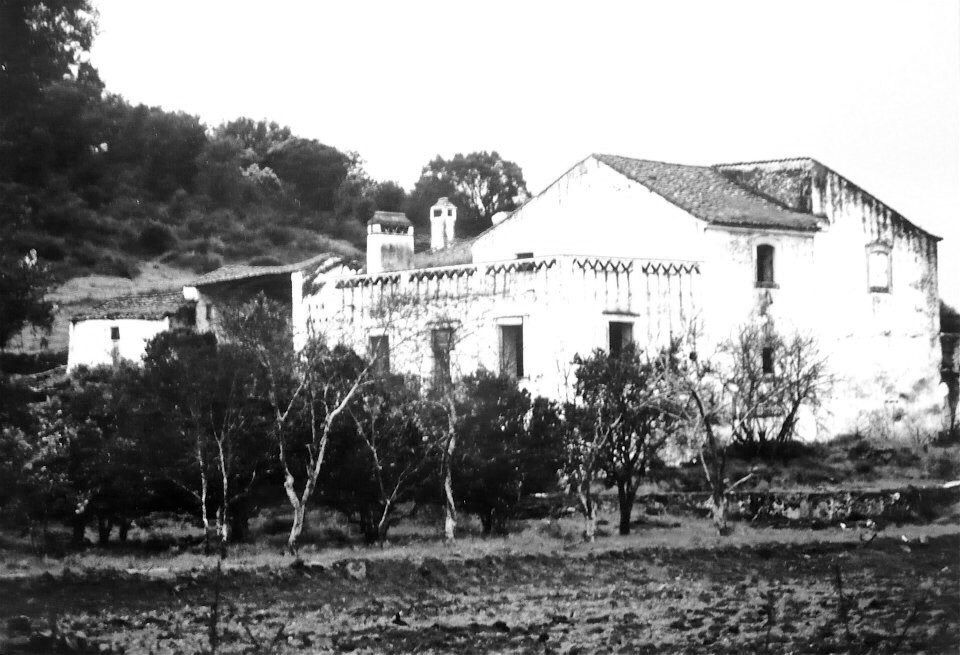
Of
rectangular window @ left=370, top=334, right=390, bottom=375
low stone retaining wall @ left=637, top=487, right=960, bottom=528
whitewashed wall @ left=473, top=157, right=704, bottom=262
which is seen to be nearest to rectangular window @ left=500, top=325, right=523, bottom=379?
whitewashed wall @ left=473, top=157, right=704, bottom=262

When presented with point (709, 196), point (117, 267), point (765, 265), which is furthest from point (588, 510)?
point (117, 267)

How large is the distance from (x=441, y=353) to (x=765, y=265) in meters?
6.70

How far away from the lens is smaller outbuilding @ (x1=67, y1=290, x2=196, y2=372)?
31.0 m

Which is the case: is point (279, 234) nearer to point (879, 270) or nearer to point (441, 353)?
point (441, 353)

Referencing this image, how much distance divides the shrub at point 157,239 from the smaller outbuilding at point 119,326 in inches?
96.4

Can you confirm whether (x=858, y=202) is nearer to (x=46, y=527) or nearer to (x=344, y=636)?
(x=46, y=527)

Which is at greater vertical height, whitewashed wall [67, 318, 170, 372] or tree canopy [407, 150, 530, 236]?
tree canopy [407, 150, 530, 236]

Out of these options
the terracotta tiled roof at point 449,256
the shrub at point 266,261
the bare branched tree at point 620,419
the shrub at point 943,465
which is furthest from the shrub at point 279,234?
the shrub at point 943,465

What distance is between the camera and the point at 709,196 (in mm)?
27688

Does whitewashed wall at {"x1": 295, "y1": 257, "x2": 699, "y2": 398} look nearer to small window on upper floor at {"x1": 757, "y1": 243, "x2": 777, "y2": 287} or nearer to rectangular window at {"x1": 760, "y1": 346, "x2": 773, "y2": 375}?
rectangular window at {"x1": 760, "y1": 346, "x2": 773, "y2": 375}

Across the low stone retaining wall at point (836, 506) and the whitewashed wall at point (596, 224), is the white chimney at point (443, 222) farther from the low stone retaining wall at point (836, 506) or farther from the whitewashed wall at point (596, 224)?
the low stone retaining wall at point (836, 506)

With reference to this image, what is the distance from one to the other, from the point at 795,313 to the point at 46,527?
1321 centimetres

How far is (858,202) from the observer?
27984 millimetres

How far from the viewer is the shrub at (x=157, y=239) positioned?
3453 centimetres
